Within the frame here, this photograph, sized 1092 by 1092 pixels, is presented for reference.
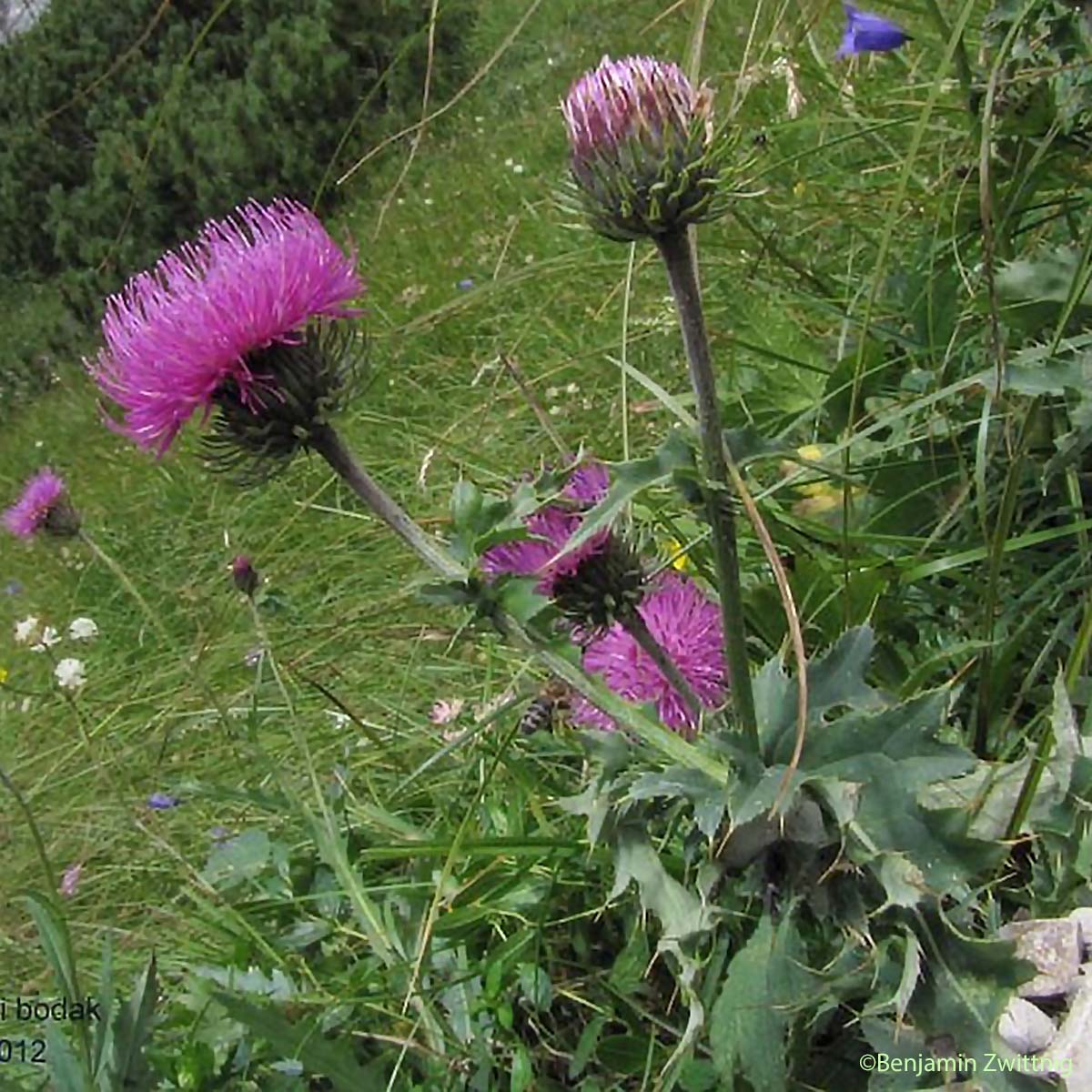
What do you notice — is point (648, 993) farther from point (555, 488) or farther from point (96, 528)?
point (96, 528)

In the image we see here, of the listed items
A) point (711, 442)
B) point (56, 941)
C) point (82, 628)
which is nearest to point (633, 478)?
point (711, 442)

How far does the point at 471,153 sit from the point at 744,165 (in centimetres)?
475

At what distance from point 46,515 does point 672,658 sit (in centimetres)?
105

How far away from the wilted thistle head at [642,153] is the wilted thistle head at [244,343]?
0.85 feet

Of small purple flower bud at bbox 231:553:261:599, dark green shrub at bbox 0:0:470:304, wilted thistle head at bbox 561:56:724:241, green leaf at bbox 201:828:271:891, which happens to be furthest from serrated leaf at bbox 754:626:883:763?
dark green shrub at bbox 0:0:470:304

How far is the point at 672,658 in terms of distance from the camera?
3.88 feet

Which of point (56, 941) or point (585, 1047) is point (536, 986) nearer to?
point (585, 1047)

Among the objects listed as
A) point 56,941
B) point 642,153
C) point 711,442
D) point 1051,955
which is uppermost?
point 642,153

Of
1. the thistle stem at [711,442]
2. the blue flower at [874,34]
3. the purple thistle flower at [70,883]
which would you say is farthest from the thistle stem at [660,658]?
the purple thistle flower at [70,883]

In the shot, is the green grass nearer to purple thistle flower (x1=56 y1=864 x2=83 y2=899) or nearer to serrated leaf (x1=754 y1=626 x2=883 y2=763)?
purple thistle flower (x1=56 y1=864 x2=83 y2=899)

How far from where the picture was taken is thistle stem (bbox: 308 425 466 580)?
99 cm

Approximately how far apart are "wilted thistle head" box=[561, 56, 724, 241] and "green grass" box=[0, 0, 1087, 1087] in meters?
0.05

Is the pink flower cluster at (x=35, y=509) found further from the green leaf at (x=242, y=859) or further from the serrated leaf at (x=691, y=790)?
the serrated leaf at (x=691, y=790)

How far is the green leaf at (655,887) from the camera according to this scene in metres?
0.98
